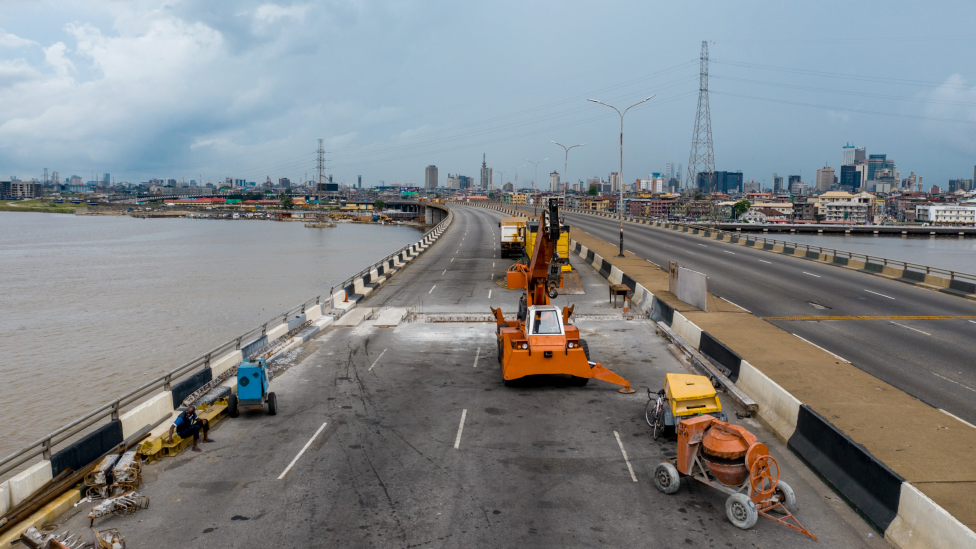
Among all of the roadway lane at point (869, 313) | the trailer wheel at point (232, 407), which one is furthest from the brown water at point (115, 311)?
the roadway lane at point (869, 313)

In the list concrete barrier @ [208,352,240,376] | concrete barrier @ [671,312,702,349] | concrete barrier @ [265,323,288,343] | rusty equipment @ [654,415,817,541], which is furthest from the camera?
concrete barrier @ [265,323,288,343]

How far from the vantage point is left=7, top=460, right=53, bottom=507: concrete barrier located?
33.8 feet

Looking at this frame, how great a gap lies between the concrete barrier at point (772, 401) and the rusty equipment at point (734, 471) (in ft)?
10.5

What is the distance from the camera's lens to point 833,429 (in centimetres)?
1187

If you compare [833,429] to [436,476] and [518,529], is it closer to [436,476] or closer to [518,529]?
[518,529]

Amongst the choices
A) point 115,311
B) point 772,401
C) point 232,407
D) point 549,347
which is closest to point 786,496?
point 772,401

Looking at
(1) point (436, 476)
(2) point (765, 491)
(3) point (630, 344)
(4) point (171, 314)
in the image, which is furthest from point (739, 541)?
(4) point (171, 314)

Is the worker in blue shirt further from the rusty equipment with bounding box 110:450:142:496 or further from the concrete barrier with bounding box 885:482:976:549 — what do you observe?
the concrete barrier with bounding box 885:482:976:549

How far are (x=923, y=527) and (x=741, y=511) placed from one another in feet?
8.19

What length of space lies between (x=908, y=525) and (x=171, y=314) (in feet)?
139

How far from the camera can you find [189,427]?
13.5 m

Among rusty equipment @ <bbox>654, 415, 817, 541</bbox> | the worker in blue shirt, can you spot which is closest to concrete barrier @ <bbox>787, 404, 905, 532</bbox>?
rusty equipment @ <bbox>654, 415, 817, 541</bbox>

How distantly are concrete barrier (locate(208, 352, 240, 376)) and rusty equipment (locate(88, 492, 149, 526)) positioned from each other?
711 cm

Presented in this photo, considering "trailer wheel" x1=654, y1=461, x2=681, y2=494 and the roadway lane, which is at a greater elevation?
the roadway lane
